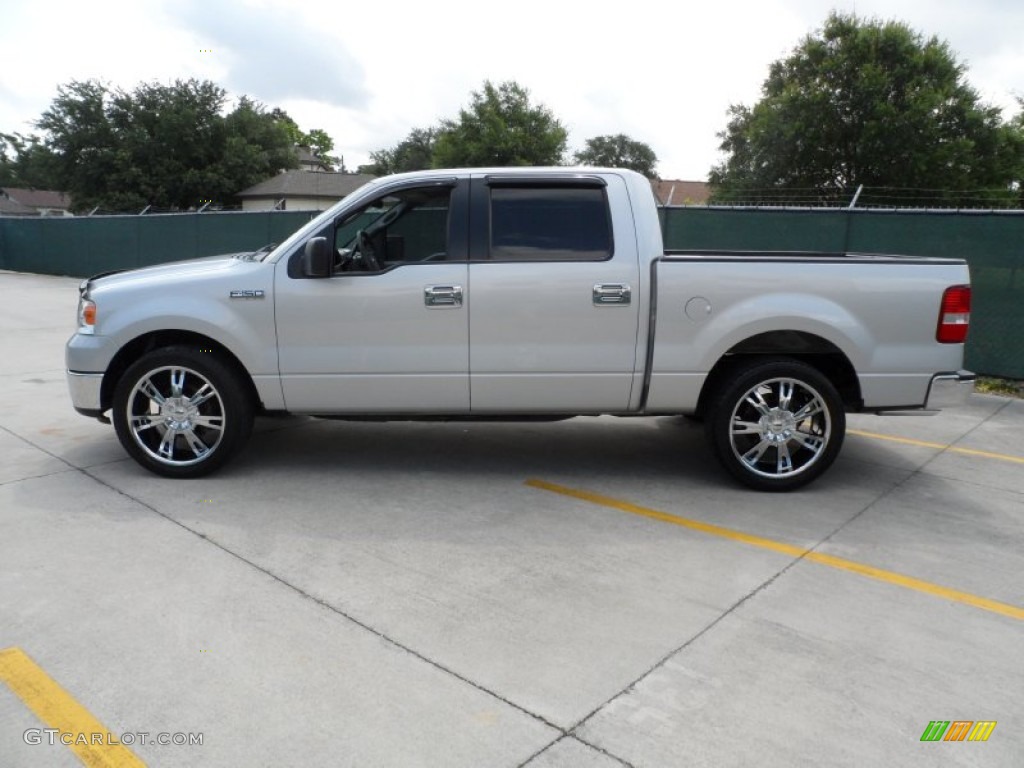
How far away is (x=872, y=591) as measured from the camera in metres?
3.88

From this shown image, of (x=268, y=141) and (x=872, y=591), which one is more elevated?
(x=268, y=141)

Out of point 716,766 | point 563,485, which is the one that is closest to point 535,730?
point 716,766

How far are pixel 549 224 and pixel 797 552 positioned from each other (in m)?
2.46

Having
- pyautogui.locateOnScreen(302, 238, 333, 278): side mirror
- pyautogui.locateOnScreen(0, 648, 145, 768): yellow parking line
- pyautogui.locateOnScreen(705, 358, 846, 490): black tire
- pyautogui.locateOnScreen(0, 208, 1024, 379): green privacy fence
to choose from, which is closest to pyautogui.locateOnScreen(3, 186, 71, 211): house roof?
pyautogui.locateOnScreen(0, 208, 1024, 379): green privacy fence

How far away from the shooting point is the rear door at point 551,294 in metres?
5.03

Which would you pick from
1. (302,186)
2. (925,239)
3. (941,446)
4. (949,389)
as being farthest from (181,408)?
(302,186)

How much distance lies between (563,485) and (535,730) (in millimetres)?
2627

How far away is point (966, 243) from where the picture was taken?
8844mm

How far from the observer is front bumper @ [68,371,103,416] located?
523 centimetres

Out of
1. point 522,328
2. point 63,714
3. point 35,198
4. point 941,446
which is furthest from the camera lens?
point 35,198

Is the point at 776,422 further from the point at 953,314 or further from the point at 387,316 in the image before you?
the point at 387,316

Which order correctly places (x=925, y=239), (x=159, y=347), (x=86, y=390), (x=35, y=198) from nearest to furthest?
(x=86, y=390)
(x=159, y=347)
(x=925, y=239)
(x=35, y=198)

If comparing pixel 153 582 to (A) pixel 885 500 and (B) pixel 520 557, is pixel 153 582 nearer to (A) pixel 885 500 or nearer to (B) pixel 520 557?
(B) pixel 520 557

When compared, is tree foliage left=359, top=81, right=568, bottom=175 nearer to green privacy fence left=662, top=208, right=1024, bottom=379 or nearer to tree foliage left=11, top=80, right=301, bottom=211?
tree foliage left=11, top=80, right=301, bottom=211
